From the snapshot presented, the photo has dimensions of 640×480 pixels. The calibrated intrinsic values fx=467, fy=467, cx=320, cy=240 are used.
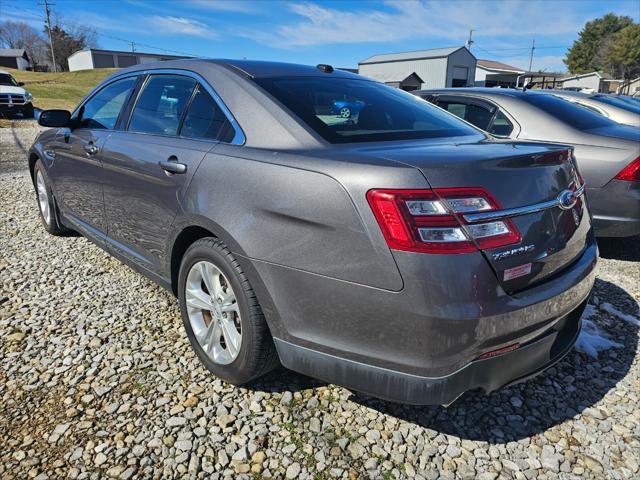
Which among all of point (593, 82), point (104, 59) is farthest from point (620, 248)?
point (104, 59)

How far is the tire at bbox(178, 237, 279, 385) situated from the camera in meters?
2.12

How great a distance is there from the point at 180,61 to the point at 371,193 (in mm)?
1920

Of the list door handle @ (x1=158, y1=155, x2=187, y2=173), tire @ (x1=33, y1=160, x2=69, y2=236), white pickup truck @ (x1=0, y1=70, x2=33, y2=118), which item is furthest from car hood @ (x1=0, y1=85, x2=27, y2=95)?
door handle @ (x1=158, y1=155, x2=187, y2=173)

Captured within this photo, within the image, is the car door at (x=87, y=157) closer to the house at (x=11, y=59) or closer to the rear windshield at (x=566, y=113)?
the rear windshield at (x=566, y=113)

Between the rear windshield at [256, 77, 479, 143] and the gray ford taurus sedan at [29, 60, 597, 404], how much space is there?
0.01 meters

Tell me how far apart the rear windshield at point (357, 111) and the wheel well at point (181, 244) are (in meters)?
0.78

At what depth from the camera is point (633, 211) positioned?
3.98m

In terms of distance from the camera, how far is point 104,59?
67.6 metres

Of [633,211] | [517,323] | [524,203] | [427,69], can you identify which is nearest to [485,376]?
[517,323]

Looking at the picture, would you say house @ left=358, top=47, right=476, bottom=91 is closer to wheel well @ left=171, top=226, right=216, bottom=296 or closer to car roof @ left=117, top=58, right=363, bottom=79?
car roof @ left=117, top=58, right=363, bottom=79

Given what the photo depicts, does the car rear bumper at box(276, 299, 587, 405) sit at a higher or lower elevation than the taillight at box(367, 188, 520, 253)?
lower

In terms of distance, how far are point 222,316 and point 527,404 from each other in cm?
161

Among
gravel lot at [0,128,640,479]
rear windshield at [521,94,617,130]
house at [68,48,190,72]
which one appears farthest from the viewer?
house at [68,48,190,72]

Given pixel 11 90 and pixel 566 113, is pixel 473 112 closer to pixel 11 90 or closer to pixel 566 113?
pixel 566 113
